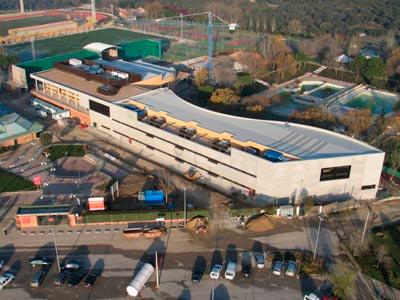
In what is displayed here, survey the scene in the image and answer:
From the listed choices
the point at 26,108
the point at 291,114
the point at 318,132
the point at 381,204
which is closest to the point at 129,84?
the point at 26,108

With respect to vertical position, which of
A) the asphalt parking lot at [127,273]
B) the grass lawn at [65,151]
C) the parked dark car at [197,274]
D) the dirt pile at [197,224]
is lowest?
A: the asphalt parking lot at [127,273]

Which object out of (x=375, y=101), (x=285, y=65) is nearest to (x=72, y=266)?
(x=375, y=101)

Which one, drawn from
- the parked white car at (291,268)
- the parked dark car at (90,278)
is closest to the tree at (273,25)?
the parked white car at (291,268)

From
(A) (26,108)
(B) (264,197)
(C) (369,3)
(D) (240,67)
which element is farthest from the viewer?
(C) (369,3)

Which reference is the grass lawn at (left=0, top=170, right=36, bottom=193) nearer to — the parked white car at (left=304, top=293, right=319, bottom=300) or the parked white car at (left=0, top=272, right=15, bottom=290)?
the parked white car at (left=0, top=272, right=15, bottom=290)

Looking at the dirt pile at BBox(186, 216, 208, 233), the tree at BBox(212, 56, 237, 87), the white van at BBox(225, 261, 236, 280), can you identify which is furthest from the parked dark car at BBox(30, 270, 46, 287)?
the tree at BBox(212, 56, 237, 87)

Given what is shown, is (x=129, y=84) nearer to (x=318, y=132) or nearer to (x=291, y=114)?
(x=291, y=114)

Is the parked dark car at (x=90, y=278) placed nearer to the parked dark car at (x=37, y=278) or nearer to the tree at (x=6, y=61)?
the parked dark car at (x=37, y=278)
